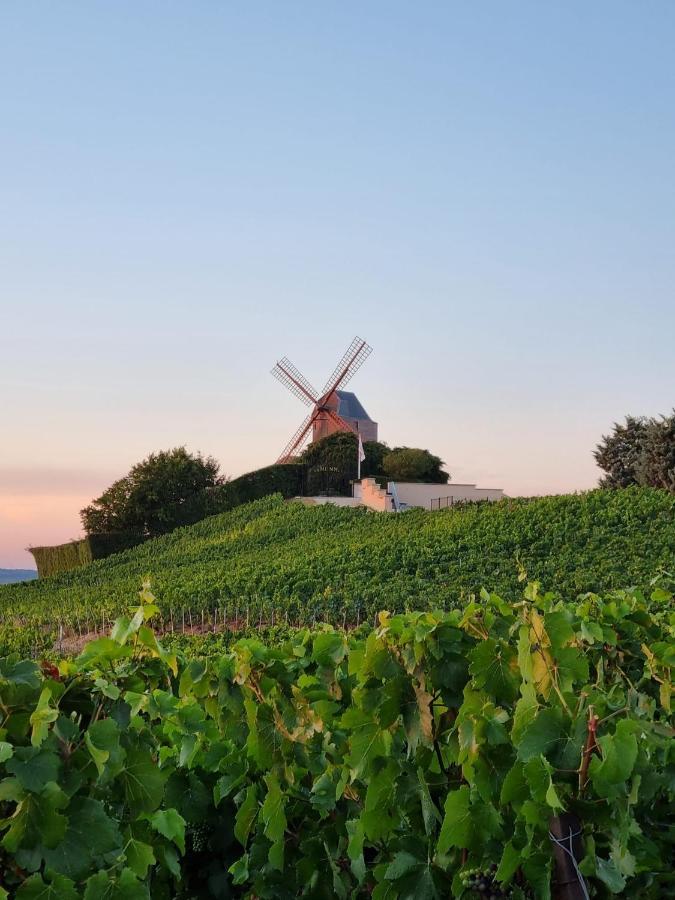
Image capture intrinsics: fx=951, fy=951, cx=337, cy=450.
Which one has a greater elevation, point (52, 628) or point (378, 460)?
point (378, 460)

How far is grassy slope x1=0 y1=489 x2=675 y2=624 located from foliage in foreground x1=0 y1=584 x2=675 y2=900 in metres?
11.4

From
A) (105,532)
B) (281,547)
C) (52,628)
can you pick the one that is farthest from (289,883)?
(105,532)

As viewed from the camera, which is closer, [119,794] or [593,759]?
[593,759]

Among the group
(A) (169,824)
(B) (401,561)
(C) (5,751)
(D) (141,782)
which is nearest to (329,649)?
(A) (169,824)

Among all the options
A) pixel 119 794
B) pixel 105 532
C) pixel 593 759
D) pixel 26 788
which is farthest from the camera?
pixel 105 532

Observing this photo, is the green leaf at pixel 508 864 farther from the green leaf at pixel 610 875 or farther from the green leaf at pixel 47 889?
the green leaf at pixel 47 889

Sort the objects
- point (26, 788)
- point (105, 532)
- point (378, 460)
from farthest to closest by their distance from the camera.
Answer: point (378, 460)
point (105, 532)
point (26, 788)

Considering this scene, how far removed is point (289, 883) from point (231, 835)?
319 mm

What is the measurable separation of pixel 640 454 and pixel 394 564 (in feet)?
39.0

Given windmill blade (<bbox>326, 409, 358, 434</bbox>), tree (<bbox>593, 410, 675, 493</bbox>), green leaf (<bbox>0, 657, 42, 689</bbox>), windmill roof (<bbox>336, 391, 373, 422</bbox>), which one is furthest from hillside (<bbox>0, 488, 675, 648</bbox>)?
windmill roof (<bbox>336, 391, 373, 422</bbox>)

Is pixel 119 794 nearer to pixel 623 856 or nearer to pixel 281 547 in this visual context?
pixel 623 856

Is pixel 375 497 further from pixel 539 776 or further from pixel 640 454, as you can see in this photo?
pixel 539 776

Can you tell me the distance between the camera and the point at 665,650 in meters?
3.72

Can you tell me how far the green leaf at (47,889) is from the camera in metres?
2.12
